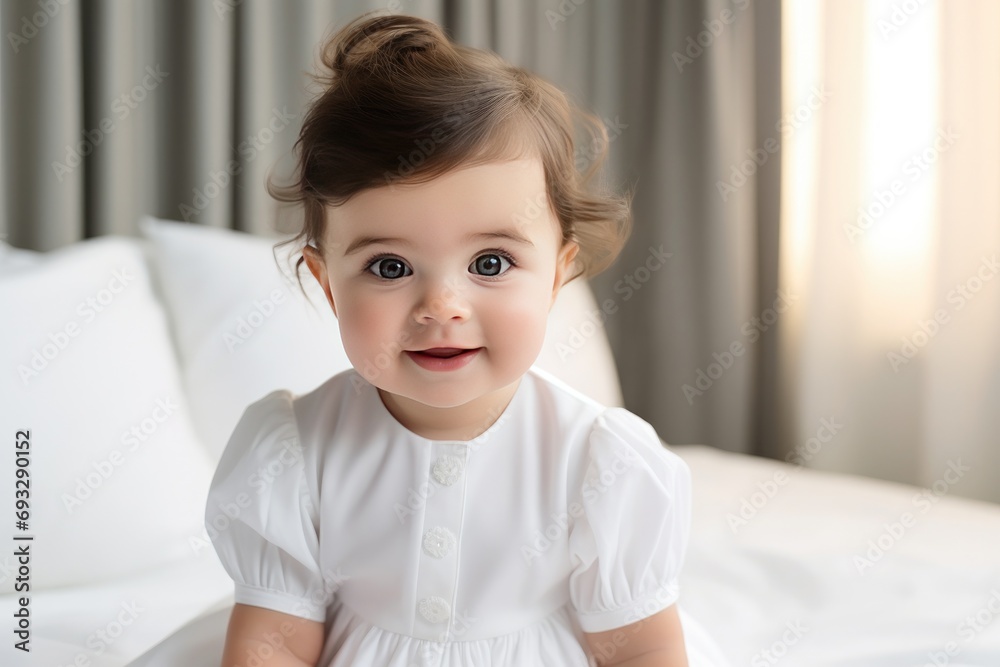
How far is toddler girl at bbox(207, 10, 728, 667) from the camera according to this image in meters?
0.78

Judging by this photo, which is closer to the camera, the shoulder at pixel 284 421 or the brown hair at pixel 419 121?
the brown hair at pixel 419 121

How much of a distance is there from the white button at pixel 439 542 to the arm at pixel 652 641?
0.56ft

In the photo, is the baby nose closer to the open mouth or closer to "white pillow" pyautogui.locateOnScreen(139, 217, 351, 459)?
the open mouth

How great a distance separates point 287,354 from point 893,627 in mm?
1003

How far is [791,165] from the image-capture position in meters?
2.21

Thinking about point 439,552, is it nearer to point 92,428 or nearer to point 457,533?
point 457,533

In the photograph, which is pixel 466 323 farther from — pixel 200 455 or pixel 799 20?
pixel 799 20

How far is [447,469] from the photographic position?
0.87 m

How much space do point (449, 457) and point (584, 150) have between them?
1470 mm

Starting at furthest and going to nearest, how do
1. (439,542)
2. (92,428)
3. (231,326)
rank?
(231,326)
(92,428)
(439,542)

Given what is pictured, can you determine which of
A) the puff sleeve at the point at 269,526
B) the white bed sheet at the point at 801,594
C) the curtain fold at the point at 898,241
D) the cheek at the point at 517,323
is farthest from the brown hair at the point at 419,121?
the curtain fold at the point at 898,241

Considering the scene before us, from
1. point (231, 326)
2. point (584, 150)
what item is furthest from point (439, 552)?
point (584, 150)

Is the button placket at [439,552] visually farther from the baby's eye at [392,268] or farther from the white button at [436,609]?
the baby's eye at [392,268]

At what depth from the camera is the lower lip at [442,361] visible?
0.78 m
